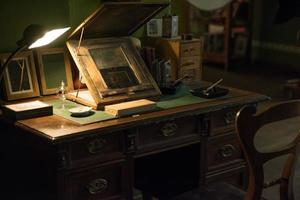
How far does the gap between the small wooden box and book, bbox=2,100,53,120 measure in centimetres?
21

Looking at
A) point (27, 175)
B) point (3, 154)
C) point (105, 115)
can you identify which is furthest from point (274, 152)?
point (3, 154)

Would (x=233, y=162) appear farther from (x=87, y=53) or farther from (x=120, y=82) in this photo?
(x=87, y=53)

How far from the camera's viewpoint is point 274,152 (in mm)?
1699

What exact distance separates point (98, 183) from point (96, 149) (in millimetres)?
140

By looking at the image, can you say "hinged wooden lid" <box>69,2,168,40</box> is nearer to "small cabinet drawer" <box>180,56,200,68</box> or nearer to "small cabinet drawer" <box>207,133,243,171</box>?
"small cabinet drawer" <box>180,56,200,68</box>

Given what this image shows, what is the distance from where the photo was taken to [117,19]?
7.45ft

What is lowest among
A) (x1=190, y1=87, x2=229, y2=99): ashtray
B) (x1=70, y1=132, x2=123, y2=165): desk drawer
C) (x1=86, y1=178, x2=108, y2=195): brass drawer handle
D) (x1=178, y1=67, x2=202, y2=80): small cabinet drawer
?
(x1=86, y1=178, x2=108, y2=195): brass drawer handle

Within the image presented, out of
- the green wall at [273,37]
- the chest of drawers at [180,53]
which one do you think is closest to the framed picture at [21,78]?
the chest of drawers at [180,53]

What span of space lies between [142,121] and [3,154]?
25.9 inches

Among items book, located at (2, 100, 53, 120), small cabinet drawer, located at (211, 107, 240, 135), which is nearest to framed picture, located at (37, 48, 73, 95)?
book, located at (2, 100, 53, 120)

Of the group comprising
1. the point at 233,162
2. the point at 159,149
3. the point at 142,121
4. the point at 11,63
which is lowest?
the point at 233,162

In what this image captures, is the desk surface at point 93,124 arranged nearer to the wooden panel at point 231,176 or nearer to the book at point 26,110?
the book at point 26,110

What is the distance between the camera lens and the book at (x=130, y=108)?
6.56 feet

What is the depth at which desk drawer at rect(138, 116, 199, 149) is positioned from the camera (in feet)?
6.68
